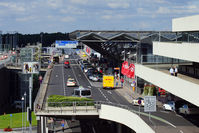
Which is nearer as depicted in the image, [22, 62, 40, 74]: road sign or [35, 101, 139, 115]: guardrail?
[35, 101, 139, 115]: guardrail

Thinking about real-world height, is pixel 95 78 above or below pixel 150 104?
below

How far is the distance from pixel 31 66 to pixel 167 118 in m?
43.4

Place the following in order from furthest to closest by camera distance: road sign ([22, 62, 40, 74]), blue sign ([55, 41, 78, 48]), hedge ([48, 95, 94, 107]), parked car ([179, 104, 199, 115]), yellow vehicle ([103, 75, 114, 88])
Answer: blue sign ([55, 41, 78, 48]) < road sign ([22, 62, 40, 74]) < yellow vehicle ([103, 75, 114, 88]) < hedge ([48, 95, 94, 107]) < parked car ([179, 104, 199, 115])

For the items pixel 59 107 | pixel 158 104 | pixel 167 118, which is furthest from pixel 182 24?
pixel 59 107

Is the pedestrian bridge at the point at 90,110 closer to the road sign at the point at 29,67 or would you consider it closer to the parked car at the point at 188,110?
the parked car at the point at 188,110

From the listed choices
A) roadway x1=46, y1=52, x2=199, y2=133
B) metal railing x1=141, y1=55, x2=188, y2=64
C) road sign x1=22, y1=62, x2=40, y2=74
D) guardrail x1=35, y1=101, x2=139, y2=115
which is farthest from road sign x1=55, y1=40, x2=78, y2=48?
guardrail x1=35, y1=101, x2=139, y2=115

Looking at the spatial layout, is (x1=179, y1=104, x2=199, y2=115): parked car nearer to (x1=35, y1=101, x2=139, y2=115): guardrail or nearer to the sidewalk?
the sidewalk

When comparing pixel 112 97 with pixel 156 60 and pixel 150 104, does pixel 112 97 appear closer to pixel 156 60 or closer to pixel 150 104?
pixel 156 60

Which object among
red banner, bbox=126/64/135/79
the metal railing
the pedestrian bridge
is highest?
the metal railing

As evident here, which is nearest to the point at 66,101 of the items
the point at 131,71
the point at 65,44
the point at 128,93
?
the point at 131,71

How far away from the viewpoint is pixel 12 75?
11356 cm

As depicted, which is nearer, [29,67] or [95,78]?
[95,78]

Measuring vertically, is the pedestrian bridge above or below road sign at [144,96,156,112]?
below

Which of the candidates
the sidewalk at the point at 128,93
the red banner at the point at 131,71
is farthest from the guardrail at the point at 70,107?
the red banner at the point at 131,71
